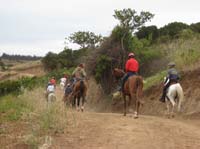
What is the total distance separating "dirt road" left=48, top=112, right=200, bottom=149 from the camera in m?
14.6

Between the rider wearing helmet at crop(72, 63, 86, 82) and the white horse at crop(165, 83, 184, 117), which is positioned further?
the rider wearing helmet at crop(72, 63, 86, 82)

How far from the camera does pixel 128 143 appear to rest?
14.8 metres

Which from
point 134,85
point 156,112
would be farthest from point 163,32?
point 134,85

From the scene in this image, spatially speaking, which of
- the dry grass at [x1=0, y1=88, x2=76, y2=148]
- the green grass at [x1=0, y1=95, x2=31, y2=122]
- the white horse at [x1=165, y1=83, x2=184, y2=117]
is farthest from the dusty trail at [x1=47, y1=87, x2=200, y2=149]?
the white horse at [x1=165, y1=83, x2=184, y2=117]

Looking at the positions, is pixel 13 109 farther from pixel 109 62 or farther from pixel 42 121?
pixel 109 62

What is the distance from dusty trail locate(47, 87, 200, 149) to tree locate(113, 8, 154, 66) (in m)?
20.5

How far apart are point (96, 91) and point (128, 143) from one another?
85.8 feet

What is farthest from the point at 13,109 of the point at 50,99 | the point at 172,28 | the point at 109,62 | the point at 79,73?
the point at 172,28

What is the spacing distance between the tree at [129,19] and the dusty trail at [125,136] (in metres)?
20.5

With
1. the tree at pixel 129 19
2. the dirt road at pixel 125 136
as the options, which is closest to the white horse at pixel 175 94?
the dirt road at pixel 125 136

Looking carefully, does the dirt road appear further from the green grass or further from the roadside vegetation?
the green grass

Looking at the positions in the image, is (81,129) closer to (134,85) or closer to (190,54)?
(134,85)

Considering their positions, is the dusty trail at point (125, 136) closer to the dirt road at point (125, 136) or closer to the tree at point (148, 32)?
the dirt road at point (125, 136)

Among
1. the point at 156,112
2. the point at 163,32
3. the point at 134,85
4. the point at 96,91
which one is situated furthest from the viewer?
the point at 163,32
